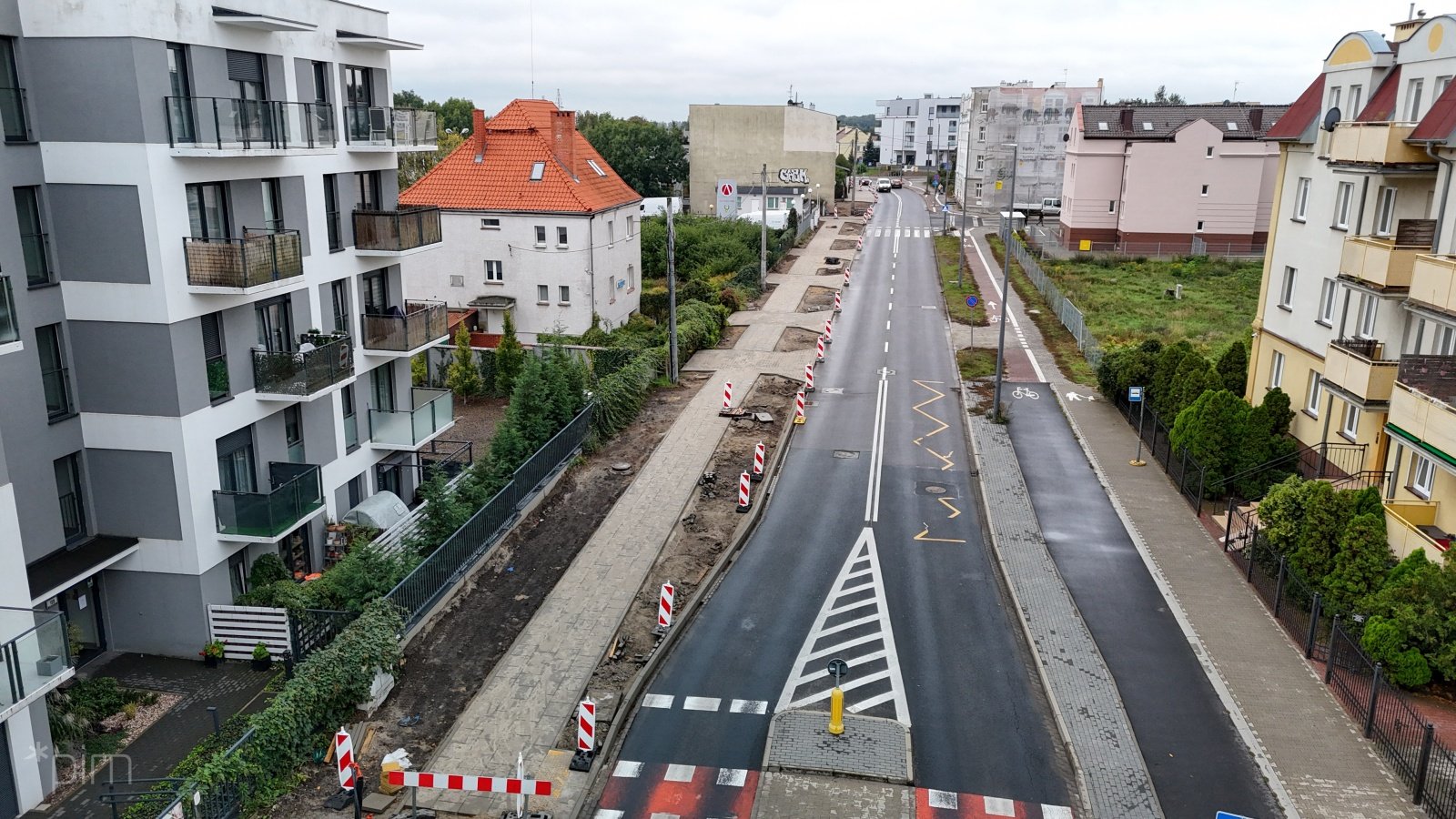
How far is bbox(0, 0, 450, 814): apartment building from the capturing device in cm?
1659

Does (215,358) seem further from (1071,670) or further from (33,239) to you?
(1071,670)

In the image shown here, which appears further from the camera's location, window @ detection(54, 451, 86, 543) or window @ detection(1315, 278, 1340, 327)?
window @ detection(1315, 278, 1340, 327)

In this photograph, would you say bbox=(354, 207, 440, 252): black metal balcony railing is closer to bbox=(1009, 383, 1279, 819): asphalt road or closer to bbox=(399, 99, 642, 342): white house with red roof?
bbox=(1009, 383, 1279, 819): asphalt road

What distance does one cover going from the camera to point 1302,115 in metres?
28.1

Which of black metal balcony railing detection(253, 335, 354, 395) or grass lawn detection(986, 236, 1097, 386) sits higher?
black metal balcony railing detection(253, 335, 354, 395)

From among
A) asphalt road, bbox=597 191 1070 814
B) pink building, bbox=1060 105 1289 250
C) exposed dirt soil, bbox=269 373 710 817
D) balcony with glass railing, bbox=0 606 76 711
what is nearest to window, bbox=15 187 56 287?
balcony with glass railing, bbox=0 606 76 711

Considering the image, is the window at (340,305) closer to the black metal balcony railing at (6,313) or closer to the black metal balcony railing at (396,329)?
the black metal balcony railing at (396,329)

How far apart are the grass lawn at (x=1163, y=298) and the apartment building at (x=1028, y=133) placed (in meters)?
31.9

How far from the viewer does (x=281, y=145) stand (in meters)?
19.9

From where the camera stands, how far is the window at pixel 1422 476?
68.0ft

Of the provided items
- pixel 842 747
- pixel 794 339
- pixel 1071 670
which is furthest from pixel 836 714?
pixel 794 339

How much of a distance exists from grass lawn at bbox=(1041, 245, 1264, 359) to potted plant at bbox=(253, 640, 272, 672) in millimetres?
33234

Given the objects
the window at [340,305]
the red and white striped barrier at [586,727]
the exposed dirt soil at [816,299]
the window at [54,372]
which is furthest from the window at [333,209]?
the exposed dirt soil at [816,299]

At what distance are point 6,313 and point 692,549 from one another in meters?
13.6
